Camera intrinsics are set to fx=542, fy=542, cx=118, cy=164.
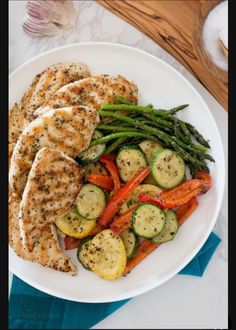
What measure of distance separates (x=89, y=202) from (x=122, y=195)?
24 cm

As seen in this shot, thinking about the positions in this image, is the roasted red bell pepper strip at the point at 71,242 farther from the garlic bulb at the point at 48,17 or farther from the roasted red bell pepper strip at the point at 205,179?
the garlic bulb at the point at 48,17

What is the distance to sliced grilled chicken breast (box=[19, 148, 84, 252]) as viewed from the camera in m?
3.63

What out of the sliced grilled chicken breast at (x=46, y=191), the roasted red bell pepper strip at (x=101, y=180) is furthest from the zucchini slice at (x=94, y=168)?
the sliced grilled chicken breast at (x=46, y=191)

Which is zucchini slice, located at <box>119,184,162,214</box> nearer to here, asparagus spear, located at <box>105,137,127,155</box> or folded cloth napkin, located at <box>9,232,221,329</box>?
asparagus spear, located at <box>105,137,127,155</box>

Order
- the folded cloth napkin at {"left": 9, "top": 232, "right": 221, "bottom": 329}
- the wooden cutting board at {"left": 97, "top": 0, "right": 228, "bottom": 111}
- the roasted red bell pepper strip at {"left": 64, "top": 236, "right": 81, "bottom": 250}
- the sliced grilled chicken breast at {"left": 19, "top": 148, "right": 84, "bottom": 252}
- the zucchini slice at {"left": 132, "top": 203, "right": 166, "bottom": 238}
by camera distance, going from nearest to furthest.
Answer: the sliced grilled chicken breast at {"left": 19, "top": 148, "right": 84, "bottom": 252} < the zucchini slice at {"left": 132, "top": 203, "right": 166, "bottom": 238} < the roasted red bell pepper strip at {"left": 64, "top": 236, "right": 81, "bottom": 250} < the wooden cutting board at {"left": 97, "top": 0, "right": 228, "bottom": 111} < the folded cloth napkin at {"left": 9, "top": 232, "right": 221, "bottom": 329}

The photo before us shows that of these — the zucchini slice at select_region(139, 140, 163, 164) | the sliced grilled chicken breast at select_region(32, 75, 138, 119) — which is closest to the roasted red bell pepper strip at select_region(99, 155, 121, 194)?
the zucchini slice at select_region(139, 140, 163, 164)

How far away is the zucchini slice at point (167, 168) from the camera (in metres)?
3.82

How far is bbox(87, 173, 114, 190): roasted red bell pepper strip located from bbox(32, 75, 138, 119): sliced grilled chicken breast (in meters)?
0.49

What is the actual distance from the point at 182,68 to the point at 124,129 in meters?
0.73

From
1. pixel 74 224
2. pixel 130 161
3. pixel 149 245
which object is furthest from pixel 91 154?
pixel 149 245

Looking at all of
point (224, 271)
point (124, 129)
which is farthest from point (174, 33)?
point (224, 271)

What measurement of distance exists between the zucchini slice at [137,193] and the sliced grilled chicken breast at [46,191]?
388 millimetres

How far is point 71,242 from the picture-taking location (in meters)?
4.05

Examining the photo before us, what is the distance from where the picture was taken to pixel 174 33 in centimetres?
421
